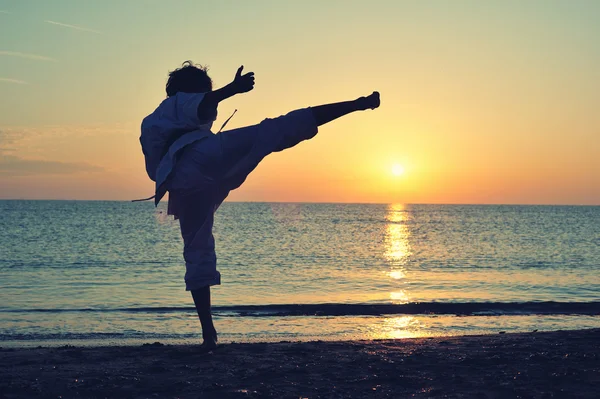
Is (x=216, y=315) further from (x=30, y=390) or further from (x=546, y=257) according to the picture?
(x=546, y=257)

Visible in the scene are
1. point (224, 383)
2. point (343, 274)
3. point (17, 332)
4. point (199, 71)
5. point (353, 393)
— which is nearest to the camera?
point (353, 393)

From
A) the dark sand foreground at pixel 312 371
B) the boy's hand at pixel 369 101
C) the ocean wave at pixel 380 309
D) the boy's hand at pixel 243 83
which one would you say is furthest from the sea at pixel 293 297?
the boy's hand at pixel 369 101

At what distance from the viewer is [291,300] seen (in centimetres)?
1416

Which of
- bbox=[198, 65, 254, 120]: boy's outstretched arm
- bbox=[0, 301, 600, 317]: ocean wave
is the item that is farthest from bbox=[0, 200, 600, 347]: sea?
bbox=[198, 65, 254, 120]: boy's outstretched arm

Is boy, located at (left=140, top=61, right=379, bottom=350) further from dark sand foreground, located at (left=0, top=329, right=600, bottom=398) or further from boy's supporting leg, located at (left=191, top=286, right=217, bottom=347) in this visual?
A: dark sand foreground, located at (left=0, top=329, right=600, bottom=398)

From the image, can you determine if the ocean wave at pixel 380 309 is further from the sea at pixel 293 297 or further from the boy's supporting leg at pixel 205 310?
the boy's supporting leg at pixel 205 310

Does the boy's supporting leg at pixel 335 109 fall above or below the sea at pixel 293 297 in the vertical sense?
above

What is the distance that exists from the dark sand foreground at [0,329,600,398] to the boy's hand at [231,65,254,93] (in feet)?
6.44

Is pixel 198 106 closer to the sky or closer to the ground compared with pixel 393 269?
closer to the sky

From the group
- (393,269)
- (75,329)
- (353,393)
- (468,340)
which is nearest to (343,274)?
(393,269)

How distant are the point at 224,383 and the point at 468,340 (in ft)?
11.2

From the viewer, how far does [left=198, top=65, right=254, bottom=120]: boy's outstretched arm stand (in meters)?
4.44

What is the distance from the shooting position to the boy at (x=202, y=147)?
15.0ft

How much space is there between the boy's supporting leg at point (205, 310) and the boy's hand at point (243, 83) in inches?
69.3
